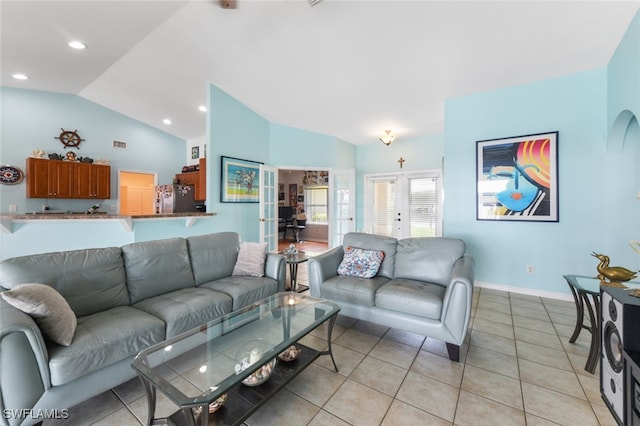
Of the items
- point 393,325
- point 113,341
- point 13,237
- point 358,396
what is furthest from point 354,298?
point 13,237

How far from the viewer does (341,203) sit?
234 inches

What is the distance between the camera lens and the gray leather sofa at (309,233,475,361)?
77.7 inches

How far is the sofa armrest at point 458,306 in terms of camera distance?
192 cm

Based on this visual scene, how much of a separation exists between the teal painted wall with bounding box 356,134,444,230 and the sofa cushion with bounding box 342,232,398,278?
3375mm

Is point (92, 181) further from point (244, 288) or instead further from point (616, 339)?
point (616, 339)

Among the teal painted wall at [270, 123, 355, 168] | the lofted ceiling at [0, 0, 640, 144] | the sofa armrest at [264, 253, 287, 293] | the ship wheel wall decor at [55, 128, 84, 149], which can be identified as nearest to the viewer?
the lofted ceiling at [0, 0, 640, 144]

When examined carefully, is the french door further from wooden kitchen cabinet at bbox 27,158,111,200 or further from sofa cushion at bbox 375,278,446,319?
wooden kitchen cabinet at bbox 27,158,111,200

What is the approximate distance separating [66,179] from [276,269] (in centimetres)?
492

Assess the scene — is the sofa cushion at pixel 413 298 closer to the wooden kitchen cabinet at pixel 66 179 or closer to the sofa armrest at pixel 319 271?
the sofa armrest at pixel 319 271

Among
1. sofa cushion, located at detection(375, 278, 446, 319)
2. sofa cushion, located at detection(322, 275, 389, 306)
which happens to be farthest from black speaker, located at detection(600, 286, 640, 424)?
sofa cushion, located at detection(322, 275, 389, 306)

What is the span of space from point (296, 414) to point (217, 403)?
0.47 m

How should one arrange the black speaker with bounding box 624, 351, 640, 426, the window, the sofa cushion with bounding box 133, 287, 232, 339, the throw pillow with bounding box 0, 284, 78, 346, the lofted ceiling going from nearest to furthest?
the black speaker with bounding box 624, 351, 640, 426, the throw pillow with bounding box 0, 284, 78, 346, the sofa cushion with bounding box 133, 287, 232, 339, the lofted ceiling, the window

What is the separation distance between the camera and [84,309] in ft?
6.02

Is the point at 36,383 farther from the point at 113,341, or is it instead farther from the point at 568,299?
the point at 568,299
